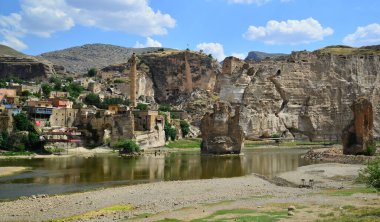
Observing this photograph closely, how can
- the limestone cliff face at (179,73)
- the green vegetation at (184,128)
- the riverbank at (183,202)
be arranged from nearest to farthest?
the riverbank at (183,202) < the green vegetation at (184,128) < the limestone cliff face at (179,73)

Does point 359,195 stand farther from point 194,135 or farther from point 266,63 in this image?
point 266,63

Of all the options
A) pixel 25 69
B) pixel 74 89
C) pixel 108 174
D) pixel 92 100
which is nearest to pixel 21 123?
pixel 108 174

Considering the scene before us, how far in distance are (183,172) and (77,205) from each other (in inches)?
749

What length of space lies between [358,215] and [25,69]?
135 metres

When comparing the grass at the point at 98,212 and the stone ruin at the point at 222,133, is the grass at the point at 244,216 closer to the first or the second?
the grass at the point at 98,212

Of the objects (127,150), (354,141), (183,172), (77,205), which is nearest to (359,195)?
(77,205)

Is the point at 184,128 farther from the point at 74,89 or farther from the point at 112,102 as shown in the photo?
the point at 74,89

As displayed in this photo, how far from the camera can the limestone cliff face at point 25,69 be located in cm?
13875

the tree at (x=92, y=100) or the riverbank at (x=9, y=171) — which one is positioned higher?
the tree at (x=92, y=100)

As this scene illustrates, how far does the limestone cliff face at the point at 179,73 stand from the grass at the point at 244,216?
120053mm

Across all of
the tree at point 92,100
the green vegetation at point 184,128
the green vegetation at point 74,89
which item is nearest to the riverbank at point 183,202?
the green vegetation at point 184,128

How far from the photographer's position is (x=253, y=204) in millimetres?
24422

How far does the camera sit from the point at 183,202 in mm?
26391

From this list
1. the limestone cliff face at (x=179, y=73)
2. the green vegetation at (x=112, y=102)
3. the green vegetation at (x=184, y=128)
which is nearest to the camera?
the green vegetation at (x=184, y=128)
